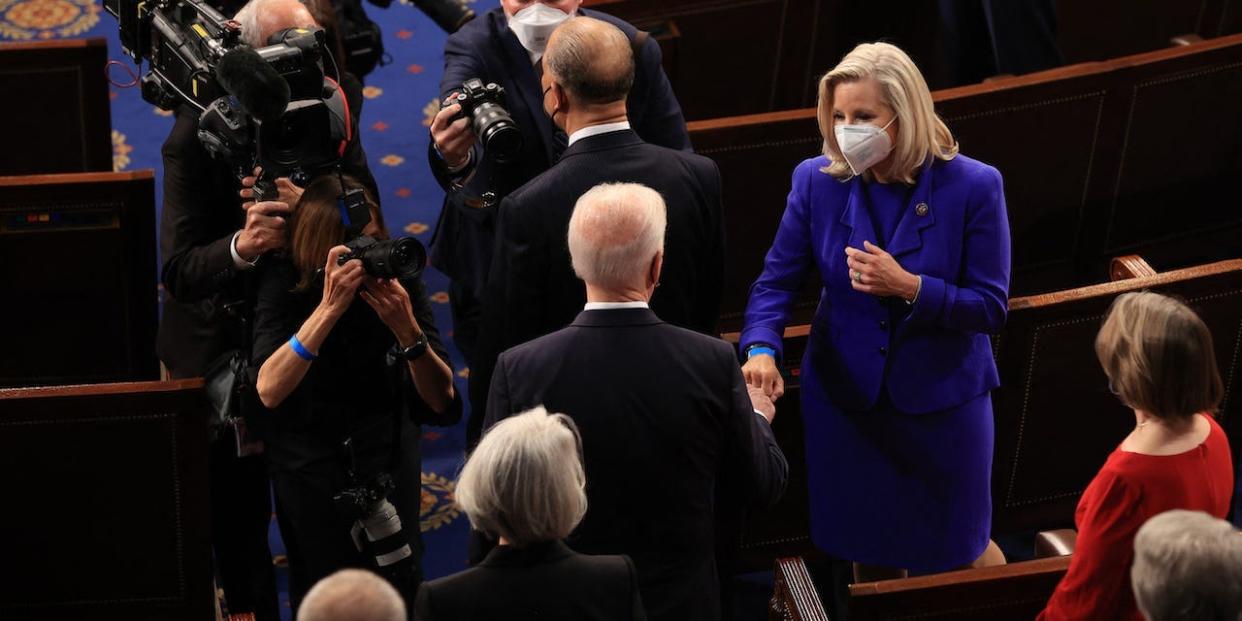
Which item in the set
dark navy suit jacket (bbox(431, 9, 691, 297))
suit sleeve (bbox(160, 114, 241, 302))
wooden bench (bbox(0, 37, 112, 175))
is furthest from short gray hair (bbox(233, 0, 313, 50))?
wooden bench (bbox(0, 37, 112, 175))

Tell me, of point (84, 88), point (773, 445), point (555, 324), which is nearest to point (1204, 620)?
point (773, 445)

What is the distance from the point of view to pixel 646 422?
259cm

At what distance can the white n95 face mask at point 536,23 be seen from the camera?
3547 millimetres

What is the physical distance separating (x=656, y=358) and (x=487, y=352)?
64cm

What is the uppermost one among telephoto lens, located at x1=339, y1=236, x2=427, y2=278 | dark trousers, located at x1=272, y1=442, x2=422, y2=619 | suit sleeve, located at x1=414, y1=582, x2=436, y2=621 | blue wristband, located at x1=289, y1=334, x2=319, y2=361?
telephoto lens, located at x1=339, y1=236, x2=427, y2=278

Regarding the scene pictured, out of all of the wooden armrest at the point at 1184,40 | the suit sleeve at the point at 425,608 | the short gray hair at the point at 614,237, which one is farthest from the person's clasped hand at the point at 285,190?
the wooden armrest at the point at 1184,40

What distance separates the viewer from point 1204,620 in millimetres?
2104

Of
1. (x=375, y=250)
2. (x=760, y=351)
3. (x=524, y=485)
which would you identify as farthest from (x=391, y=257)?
(x=524, y=485)

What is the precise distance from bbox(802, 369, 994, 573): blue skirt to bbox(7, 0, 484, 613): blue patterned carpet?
1.30 m

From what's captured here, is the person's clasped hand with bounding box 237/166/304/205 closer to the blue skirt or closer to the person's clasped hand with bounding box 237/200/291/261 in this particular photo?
the person's clasped hand with bounding box 237/200/291/261

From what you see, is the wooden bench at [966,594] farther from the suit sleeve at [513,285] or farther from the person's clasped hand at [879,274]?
the suit sleeve at [513,285]

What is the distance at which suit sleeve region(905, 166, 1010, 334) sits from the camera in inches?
116

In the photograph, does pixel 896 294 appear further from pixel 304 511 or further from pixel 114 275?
pixel 114 275

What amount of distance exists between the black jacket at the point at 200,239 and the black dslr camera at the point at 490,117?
35cm
